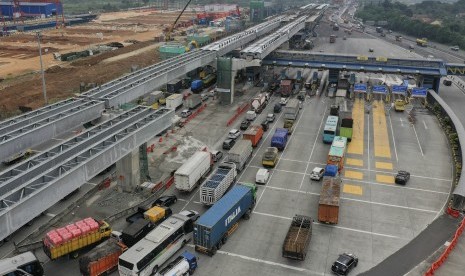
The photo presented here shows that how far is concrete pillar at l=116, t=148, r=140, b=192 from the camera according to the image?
42656 mm

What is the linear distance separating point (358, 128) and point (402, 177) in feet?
61.5

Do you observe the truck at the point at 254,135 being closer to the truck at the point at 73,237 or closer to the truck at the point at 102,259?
the truck at the point at 73,237

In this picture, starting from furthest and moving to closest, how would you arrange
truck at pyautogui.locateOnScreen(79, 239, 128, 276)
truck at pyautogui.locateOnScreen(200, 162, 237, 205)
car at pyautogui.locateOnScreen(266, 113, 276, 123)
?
1. car at pyautogui.locateOnScreen(266, 113, 276, 123)
2. truck at pyautogui.locateOnScreen(200, 162, 237, 205)
3. truck at pyautogui.locateOnScreen(79, 239, 128, 276)

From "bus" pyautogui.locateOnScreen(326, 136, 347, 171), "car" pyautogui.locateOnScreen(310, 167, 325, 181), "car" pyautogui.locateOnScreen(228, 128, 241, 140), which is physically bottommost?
"car" pyautogui.locateOnScreen(310, 167, 325, 181)

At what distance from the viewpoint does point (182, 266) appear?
30.5 metres

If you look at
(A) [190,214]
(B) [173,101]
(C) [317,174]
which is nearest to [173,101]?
(B) [173,101]

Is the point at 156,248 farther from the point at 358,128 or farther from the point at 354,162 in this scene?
the point at 358,128

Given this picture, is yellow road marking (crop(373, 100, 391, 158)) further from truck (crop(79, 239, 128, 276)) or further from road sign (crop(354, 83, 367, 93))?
truck (crop(79, 239, 128, 276))

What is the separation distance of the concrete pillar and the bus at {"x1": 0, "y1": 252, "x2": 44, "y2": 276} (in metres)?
13.9

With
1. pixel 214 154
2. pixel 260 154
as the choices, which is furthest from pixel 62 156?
pixel 260 154

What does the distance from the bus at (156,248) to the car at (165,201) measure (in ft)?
17.3

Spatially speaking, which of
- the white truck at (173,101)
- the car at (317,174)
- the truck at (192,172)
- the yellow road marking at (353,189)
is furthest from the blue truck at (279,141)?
the white truck at (173,101)

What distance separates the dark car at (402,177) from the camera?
46.1m

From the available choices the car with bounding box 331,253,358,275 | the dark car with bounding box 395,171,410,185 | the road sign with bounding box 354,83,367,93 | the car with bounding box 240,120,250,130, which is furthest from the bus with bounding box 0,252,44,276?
the road sign with bounding box 354,83,367,93
